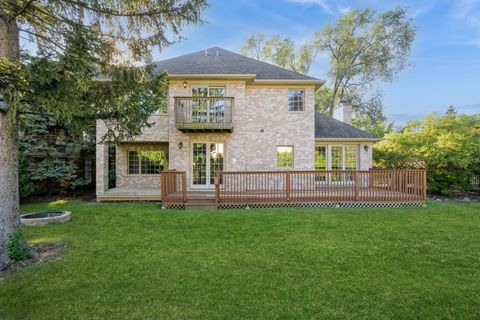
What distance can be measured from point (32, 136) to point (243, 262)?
1218cm

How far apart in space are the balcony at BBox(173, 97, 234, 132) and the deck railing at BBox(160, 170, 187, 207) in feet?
8.40

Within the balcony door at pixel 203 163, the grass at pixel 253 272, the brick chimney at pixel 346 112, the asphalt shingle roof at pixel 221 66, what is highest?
the asphalt shingle roof at pixel 221 66

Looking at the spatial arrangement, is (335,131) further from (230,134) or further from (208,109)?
(208,109)

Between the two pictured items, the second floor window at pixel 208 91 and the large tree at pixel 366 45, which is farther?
the large tree at pixel 366 45

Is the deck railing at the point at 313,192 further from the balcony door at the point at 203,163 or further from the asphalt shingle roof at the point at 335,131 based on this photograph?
the asphalt shingle roof at the point at 335,131

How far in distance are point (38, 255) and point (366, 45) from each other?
26777 mm

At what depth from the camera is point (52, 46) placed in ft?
18.8

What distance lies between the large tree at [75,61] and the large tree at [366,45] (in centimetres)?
2113

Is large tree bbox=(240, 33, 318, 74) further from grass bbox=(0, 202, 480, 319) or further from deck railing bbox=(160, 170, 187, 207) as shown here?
grass bbox=(0, 202, 480, 319)

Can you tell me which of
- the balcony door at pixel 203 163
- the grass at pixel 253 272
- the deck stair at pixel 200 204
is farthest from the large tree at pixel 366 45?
the deck stair at pixel 200 204

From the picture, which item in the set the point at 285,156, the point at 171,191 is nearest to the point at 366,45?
the point at 285,156

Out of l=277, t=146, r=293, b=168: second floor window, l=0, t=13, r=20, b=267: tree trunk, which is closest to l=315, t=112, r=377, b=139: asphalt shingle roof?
l=277, t=146, r=293, b=168: second floor window

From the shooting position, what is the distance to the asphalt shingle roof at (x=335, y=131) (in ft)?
45.2

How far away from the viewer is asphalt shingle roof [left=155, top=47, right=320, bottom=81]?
39.0 feet
